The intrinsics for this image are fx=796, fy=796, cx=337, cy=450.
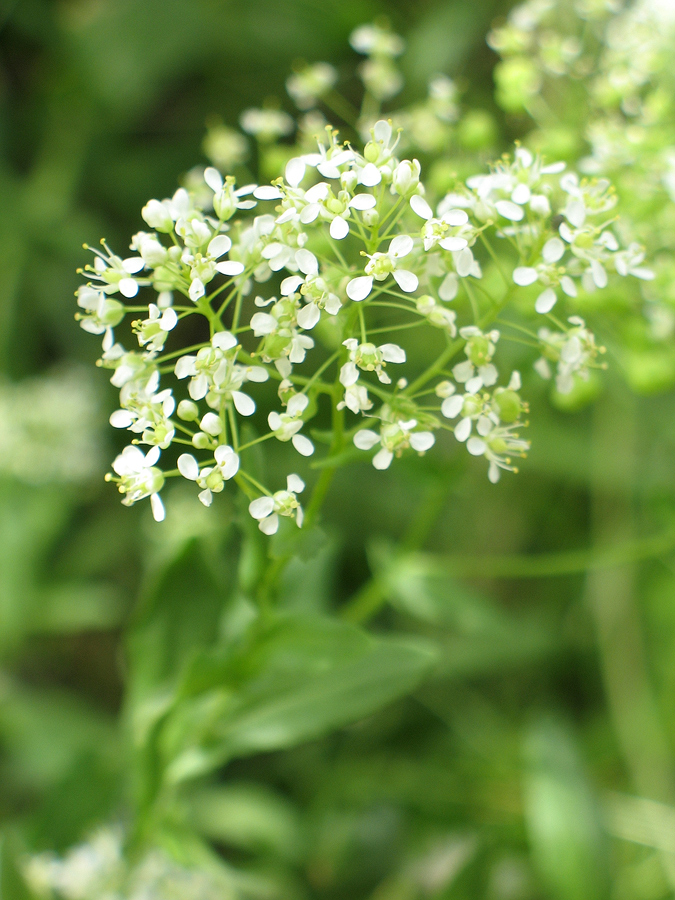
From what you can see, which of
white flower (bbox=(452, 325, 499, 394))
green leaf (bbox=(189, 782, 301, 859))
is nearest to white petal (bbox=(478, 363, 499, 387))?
white flower (bbox=(452, 325, 499, 394))

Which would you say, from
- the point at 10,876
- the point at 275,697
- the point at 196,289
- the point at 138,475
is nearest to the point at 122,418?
the point at 138,475

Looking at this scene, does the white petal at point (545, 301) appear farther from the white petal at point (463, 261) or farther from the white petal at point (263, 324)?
the white petal at point (263, 324)

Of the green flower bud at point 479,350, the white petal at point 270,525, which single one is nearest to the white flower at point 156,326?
the white petal at point 270,525

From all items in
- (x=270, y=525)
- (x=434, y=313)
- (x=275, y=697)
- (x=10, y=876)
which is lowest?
(x=10, y=876)

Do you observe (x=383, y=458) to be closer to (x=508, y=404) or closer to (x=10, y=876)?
(x=508, y=404)

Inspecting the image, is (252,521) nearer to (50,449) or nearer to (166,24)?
(50,449)

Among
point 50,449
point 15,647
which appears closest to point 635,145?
point 50,449

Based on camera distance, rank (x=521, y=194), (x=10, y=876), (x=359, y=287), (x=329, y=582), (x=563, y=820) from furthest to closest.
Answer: (x=329, y=582), (x=563, y=820), (x=10, y=876), (x=521, y=194), (x=359, y=287)

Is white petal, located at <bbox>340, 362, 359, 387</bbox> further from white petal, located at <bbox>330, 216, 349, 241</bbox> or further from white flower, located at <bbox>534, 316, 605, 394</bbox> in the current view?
white flower, located at <bbox>534, 316, 605, 394</bbox>
